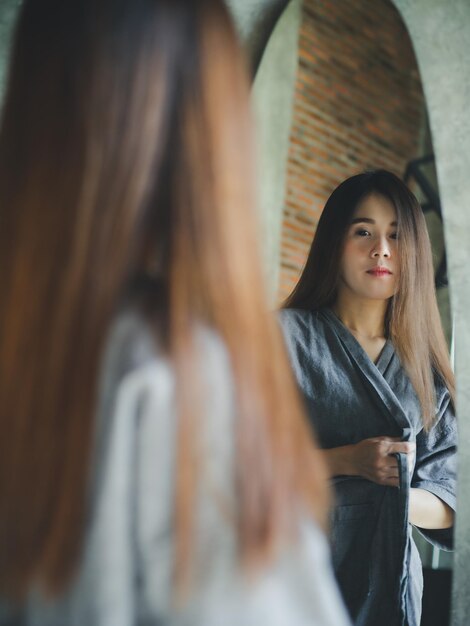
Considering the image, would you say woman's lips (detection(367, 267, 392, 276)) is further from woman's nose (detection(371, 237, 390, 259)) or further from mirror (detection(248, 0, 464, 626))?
mirror (detection(248, 0, 464, 626))

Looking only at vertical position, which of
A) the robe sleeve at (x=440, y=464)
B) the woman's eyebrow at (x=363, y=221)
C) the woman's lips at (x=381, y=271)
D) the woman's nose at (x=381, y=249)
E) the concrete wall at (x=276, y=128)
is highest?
the concrete wall at (x=276, y=128)

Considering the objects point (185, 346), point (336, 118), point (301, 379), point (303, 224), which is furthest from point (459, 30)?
point (336, 118)

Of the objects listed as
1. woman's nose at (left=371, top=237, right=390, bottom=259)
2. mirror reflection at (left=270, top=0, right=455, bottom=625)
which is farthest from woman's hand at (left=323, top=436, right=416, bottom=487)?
mirror reflection at (left=270, top=0, right=455, bottom=625)

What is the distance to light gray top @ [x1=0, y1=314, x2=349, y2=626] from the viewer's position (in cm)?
50

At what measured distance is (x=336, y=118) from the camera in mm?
4910

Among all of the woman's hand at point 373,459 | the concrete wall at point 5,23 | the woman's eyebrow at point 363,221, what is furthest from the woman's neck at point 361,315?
the concrete wall at point 5,23

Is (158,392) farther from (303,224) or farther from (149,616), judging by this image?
(303,224)

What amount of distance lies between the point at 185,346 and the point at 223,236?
0.30 feet

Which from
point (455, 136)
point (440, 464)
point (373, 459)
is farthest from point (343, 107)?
point (373, 459)

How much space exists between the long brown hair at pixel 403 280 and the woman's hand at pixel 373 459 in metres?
0.18

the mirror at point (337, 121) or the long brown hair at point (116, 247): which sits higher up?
the mirror at point (337, 121)

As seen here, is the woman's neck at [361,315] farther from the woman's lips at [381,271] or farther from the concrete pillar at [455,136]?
the concrete pillar at [455,136]

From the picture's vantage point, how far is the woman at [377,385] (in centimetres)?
117

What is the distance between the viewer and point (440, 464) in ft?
4.20
